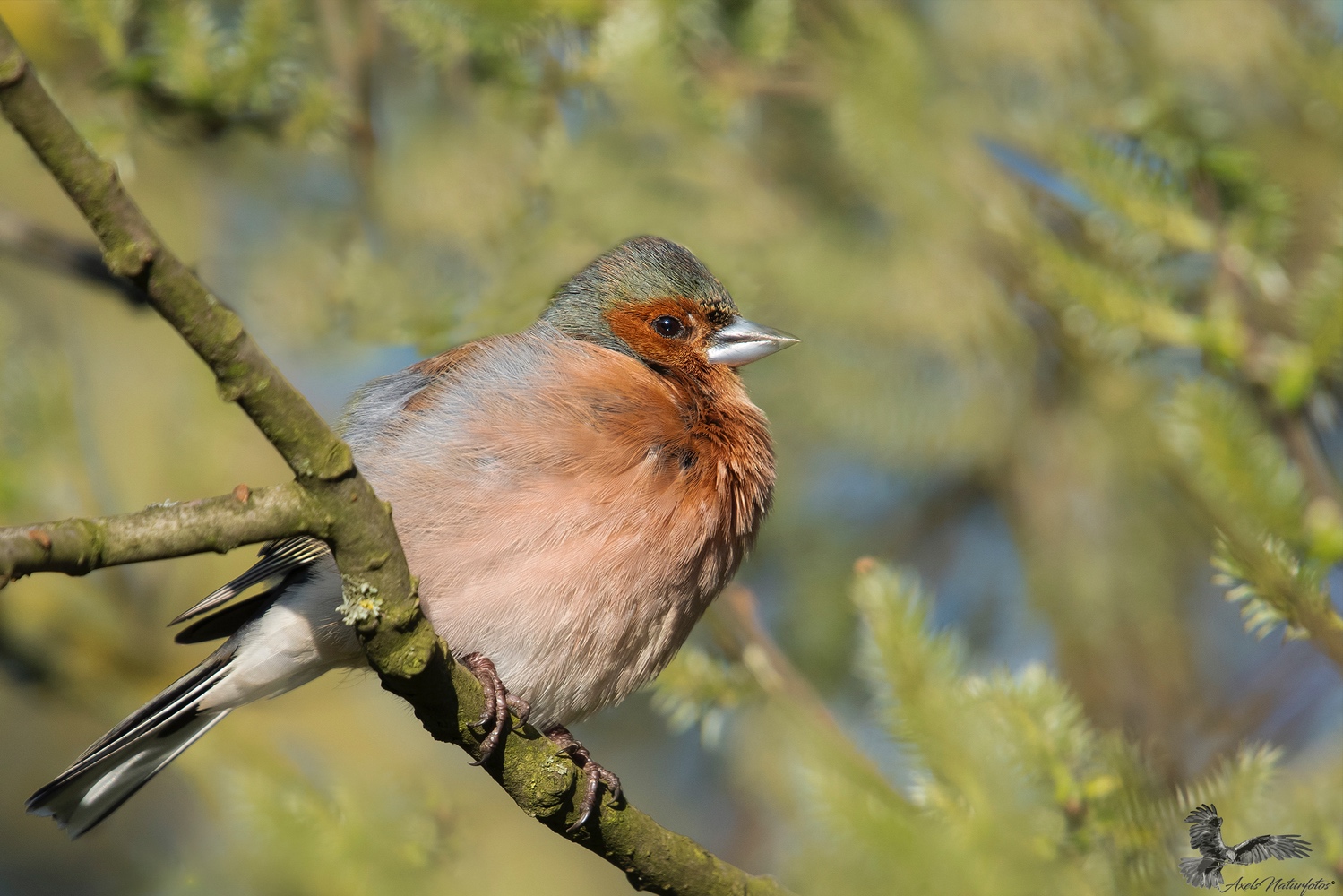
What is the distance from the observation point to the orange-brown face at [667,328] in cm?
488

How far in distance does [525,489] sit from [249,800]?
4.86ft

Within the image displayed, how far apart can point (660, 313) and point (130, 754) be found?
2.51m

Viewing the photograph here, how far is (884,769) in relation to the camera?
3.81m

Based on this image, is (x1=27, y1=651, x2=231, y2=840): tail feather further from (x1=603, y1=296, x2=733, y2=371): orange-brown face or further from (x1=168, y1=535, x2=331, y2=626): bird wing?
(x1=603, y1=296, x2=733, y2=371): orange-brown face

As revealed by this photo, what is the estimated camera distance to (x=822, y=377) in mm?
6414

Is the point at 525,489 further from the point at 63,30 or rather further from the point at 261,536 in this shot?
the point at 63,30

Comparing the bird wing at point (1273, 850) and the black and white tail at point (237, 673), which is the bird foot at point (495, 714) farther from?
the bird wing at point (1273, 850)

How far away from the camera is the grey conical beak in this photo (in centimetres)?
484

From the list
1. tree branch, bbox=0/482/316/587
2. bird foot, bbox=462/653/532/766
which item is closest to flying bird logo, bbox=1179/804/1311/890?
bird foot, bbox=462/653/532/766

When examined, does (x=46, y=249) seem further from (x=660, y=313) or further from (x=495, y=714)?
(x=495, y=714)

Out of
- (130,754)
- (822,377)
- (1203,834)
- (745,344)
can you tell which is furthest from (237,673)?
(822,377)

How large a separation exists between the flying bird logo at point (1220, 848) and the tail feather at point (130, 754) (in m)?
3.00

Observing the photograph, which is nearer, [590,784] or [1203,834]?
[1203,834]

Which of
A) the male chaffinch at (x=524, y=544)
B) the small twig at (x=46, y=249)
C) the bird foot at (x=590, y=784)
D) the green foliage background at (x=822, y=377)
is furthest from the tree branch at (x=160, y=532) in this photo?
the small twig at (x=46, y=249)
